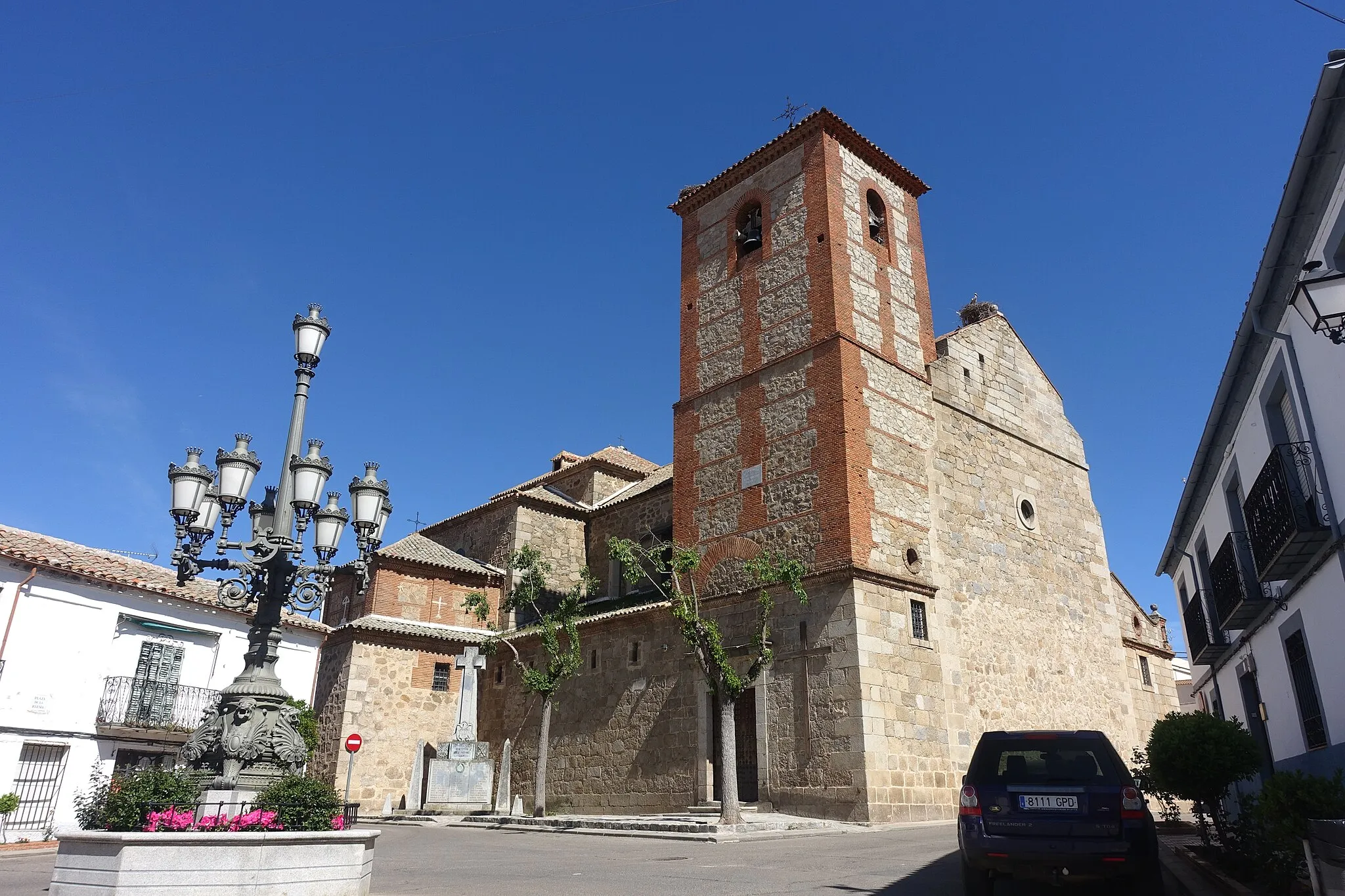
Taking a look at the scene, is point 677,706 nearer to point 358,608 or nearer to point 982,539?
point 982,539

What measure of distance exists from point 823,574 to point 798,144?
1014 cm

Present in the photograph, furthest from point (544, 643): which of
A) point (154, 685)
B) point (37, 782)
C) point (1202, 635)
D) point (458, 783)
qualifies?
point (1202, 635)

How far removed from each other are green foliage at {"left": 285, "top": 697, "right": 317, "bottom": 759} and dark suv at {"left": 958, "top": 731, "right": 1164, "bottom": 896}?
668 inches

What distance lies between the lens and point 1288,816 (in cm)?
630

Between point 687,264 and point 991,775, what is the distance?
16532 mm

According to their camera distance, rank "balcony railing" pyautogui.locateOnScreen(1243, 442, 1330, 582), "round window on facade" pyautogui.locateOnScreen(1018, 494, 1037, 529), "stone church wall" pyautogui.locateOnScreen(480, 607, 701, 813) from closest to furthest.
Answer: "balcony railing" pyautogui.locateOnScreen(1243, 442, 1330, 582) → "stone church wall" pyautogui.locateOnScreen(480, 607, 701, 813) → "round window on facade" pyautogui.locateOnScreen(1018, 494, 1037, 529)

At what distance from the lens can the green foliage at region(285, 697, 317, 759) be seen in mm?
19547

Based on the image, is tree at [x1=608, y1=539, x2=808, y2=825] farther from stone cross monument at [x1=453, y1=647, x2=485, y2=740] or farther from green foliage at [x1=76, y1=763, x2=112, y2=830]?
green foliage at [x1=76, y1=763, x2=112, y2=830]

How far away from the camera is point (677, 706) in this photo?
16.9 metres

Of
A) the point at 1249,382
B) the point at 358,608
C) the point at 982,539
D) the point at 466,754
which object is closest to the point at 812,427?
the point at 982,539

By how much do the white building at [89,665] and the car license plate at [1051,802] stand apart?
17.3 meters

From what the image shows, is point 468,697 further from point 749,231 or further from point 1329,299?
point 1329,299

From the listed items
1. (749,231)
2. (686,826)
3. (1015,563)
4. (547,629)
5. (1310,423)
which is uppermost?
(749,231)

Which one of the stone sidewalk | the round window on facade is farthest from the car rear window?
the round window on facade
